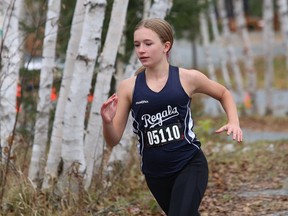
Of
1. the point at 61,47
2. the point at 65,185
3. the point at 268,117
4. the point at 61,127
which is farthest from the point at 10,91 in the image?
the point at 268,117

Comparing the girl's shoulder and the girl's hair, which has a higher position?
the girl's hair

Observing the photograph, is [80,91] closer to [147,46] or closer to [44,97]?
[44,97]

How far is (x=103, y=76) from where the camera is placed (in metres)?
8.74

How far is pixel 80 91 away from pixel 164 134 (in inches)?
105

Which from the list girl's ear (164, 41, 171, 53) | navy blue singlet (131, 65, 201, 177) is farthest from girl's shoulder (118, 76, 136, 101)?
girl's ear (164, 41, 171, 53)

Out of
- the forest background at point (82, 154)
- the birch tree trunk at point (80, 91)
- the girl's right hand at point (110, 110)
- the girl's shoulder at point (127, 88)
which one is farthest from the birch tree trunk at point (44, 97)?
the girl's right hand at point (110, 110)

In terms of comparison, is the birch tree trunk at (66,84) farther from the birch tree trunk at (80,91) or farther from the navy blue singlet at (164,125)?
the navy blue singlet at (164,125)

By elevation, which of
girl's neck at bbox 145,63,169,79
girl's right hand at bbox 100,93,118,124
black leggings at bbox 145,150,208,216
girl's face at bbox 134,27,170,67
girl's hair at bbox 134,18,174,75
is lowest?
black leggings at bbox 145,150,208,216

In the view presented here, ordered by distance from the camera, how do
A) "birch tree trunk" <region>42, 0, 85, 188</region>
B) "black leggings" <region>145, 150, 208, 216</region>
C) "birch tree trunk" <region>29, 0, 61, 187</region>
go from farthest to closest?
"birch tree trunk" <region>29, 0, 61, 187</region>, "birch tree trunk" <region>42, 0, 85, 188</region>, "black leggings" <region>145, 150, 208, 216</region>

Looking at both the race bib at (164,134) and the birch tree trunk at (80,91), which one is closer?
the race bib at (164,134)

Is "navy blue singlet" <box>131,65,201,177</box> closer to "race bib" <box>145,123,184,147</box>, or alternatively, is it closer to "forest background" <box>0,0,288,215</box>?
"race bib" <box>145,123,184,147</box>

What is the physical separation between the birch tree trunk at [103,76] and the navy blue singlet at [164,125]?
3.02 m

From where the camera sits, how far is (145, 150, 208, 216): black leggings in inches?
209

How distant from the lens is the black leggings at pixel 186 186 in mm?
5312
